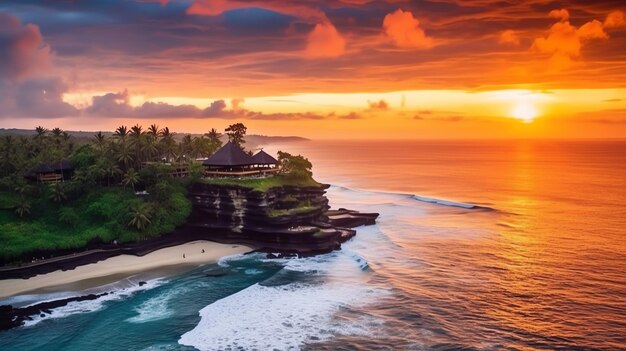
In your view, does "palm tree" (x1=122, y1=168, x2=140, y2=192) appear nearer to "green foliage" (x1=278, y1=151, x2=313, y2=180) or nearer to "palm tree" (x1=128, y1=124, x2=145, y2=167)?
"palm tree" (x1=128, y1=124, x2=145, y2=167)

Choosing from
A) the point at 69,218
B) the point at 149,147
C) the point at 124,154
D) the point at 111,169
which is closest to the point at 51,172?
the point at 111,169

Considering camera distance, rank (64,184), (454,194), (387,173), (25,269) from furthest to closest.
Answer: (387,173)
(454,194)
(64,184)
(25,269)

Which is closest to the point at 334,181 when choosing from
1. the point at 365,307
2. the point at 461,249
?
the point at 461,249

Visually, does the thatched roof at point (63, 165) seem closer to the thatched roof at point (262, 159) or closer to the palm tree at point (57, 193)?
the palm tree at point (57, 193)

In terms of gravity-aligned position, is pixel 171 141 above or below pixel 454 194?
above

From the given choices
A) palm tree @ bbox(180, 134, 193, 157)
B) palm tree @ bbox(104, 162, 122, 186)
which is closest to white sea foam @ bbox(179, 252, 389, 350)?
palm tree @ bbox(104, 162, 122, 186)

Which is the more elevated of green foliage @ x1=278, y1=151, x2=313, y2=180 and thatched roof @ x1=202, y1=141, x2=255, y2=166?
thatched roof @ x1=202, y1=141, x2=255, y2=166

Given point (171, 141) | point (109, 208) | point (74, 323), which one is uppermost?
point (171, 141)

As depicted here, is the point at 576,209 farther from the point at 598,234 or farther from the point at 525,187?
the point at 525,187
